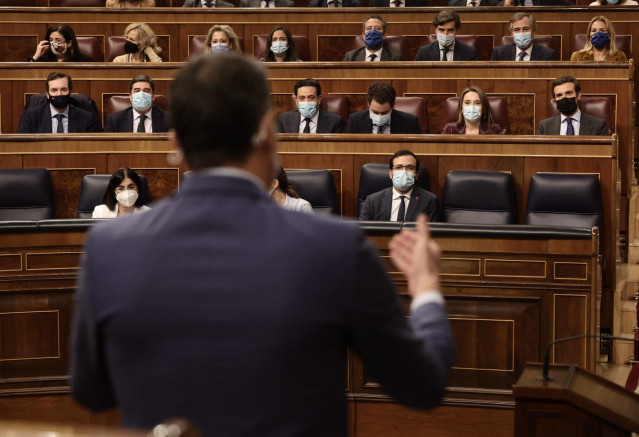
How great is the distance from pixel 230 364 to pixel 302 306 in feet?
0.20

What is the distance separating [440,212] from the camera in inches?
115

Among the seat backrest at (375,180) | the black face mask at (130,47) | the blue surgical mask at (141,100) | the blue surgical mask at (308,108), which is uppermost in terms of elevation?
the black face mask at (130,47)

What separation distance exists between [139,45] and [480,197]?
1.83 metres

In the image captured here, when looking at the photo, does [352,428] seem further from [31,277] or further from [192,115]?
[192,115]

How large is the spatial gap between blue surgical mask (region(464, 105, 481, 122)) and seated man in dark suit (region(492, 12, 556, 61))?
2.61ft

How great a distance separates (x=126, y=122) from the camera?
3.44 meters

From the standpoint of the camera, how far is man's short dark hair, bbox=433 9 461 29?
155 inches

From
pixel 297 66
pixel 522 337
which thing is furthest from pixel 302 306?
pixel 297 66

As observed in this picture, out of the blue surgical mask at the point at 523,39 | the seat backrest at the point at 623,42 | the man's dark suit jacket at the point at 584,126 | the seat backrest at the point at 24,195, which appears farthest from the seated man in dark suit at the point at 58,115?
the seat backrest at the point at 623,42

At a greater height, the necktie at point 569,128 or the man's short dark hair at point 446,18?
the man's short dark hair at point 446,18

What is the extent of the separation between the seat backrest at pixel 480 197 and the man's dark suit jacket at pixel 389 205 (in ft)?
0.29

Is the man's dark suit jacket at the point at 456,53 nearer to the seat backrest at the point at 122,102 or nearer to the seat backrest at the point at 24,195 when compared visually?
the seat backrest at the point at 122,102

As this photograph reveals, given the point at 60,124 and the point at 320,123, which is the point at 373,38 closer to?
the point at 320,123

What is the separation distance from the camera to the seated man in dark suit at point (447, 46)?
393 cm
